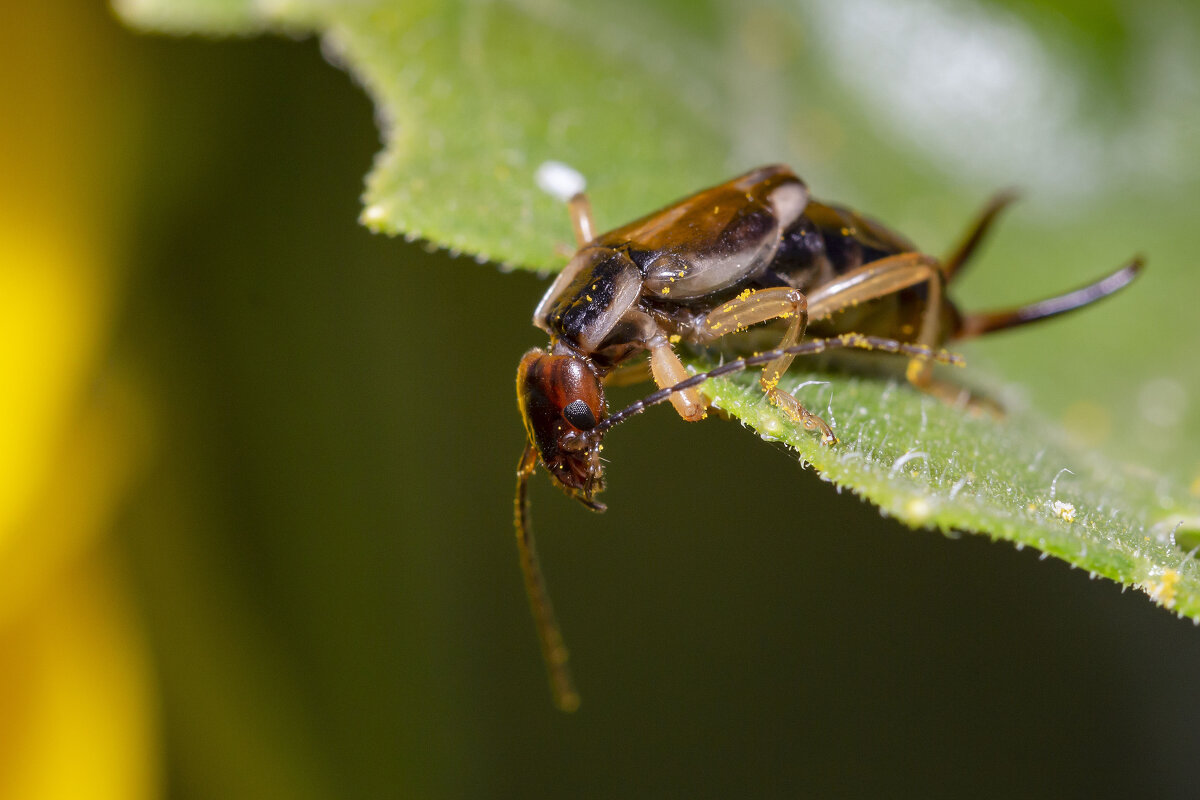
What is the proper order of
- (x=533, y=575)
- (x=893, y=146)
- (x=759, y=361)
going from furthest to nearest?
(x=893, y=146) < (x=533, y=575) < (x=759, y=361)

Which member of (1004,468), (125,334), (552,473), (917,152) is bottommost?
(1004,468)

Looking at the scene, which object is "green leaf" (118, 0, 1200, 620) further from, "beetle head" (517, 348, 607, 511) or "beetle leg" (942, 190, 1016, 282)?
"beetle leg" (942, 190, 1016, 282)

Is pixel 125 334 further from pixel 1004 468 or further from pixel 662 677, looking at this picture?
pixel 1004 468

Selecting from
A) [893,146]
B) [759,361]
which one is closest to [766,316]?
[759,361]

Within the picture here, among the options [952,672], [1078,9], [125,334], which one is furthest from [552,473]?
[1078,9]

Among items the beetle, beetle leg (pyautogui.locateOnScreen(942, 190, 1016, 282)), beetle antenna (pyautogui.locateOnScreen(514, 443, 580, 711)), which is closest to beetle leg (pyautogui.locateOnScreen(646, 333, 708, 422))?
the beetle

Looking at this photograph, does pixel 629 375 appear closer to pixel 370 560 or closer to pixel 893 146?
pixel 370 560
